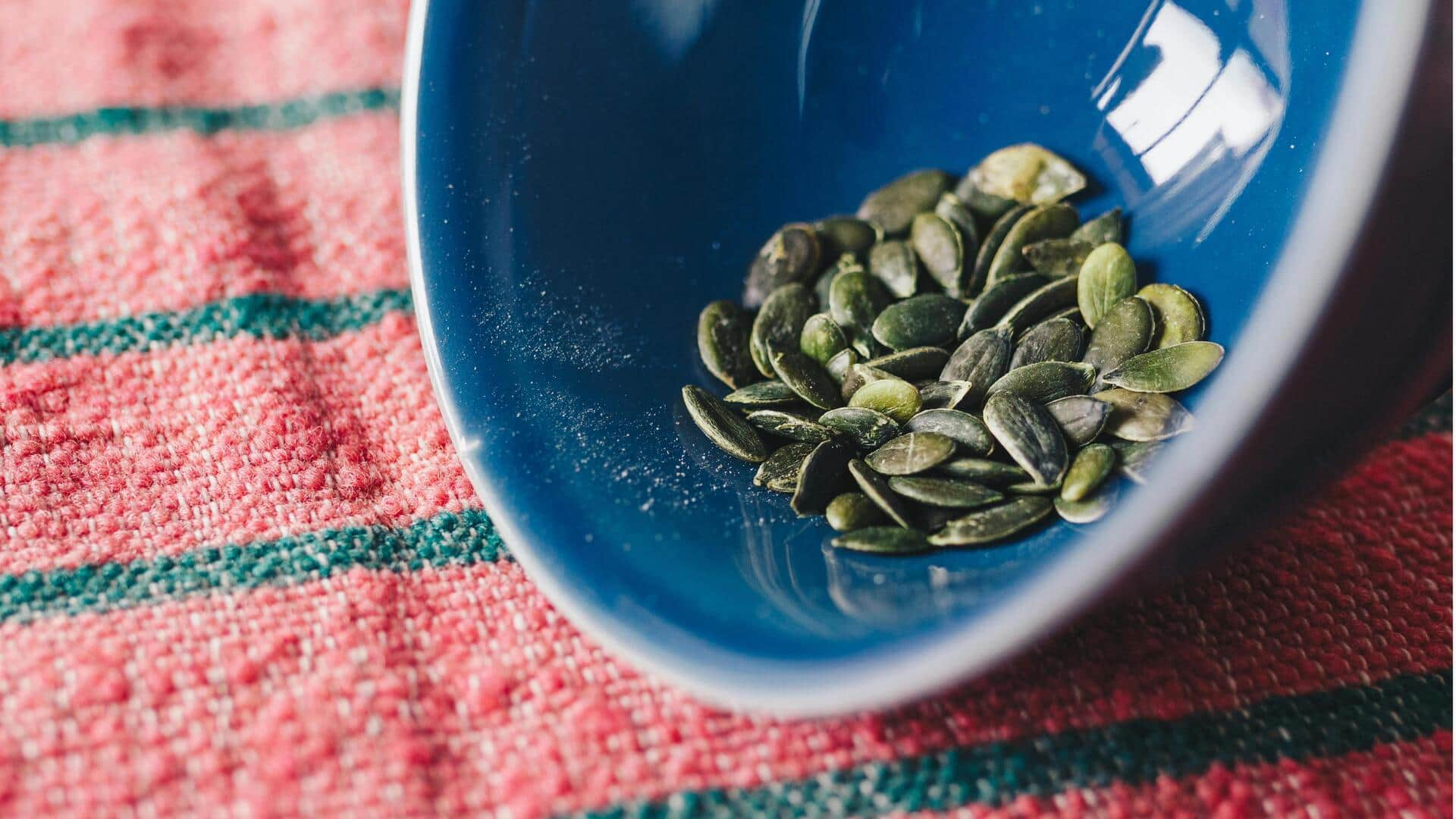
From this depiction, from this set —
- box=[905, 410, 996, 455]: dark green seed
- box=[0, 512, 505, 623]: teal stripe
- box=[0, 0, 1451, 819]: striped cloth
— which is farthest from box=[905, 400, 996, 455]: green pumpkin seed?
box=[0, 512, 505, 623]: teal stripe

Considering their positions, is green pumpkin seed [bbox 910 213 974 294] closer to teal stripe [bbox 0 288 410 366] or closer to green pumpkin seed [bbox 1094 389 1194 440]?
green pumpkin seed [bbox 1094 389 1194 440]

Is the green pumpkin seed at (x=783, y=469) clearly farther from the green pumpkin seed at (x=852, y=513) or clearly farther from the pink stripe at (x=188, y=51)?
the pink stripe at (x=188, y=51)

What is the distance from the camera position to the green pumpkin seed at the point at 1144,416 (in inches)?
22.1

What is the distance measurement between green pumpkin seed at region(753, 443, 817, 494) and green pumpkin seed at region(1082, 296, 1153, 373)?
6.7 inches

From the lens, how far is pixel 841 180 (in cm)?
79

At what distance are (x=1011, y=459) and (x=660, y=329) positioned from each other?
24cm

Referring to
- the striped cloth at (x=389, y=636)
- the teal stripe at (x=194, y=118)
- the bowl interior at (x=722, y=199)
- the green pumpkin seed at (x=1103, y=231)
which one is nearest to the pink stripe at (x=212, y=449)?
the striped cloth at (x=389, y=636)

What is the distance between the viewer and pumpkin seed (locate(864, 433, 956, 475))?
580 mm

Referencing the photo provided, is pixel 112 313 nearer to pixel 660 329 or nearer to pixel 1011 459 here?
pixel 660 329

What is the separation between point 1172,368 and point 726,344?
0.26 meters

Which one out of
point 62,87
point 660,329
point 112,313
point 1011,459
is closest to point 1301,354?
point 1011,459

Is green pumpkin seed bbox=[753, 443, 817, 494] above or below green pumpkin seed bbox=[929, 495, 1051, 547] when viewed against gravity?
above

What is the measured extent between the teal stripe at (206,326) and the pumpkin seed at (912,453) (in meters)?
0.40

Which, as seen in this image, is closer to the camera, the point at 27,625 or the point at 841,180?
the point at 27,625
